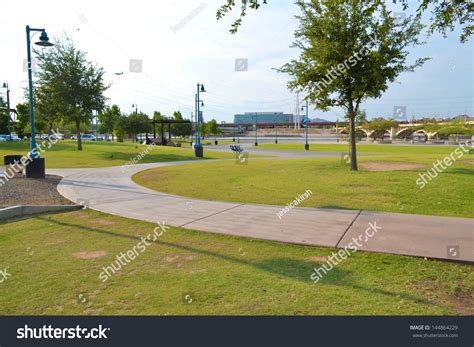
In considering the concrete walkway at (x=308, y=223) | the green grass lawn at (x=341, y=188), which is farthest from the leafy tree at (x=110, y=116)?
the concrete walkway at (x=308, y=223)

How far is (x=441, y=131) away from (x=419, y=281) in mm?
92904

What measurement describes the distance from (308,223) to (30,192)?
962 cm

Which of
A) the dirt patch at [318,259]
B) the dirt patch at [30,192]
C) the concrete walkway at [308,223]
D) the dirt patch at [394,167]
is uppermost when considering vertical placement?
the dirt patch at [394,167]

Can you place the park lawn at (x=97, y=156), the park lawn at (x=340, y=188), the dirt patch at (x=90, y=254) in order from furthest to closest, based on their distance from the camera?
the park lawn at (x=97, y=156), the park lawn at (x=340, y=188), the dirt patch at (x=90, y=254)

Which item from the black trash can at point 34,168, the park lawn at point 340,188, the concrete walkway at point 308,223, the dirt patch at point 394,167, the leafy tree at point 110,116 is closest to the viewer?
the concrete walkway at point 308,223

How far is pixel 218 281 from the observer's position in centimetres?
443

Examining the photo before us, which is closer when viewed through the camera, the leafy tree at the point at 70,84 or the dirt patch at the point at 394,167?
the dirt patch at the point at 394,167

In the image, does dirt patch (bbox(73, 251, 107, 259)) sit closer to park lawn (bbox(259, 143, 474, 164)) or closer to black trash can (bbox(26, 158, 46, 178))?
black trash can (bbox(26, 158, 46, 178))

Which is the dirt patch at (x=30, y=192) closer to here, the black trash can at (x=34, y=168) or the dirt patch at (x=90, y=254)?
the black trash can at (x=34, y=168)

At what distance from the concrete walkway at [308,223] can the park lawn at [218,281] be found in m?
0.42

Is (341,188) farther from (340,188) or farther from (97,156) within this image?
(97,156)

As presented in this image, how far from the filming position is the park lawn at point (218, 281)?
377 centimetres

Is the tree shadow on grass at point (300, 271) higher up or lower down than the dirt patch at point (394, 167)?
lower down
